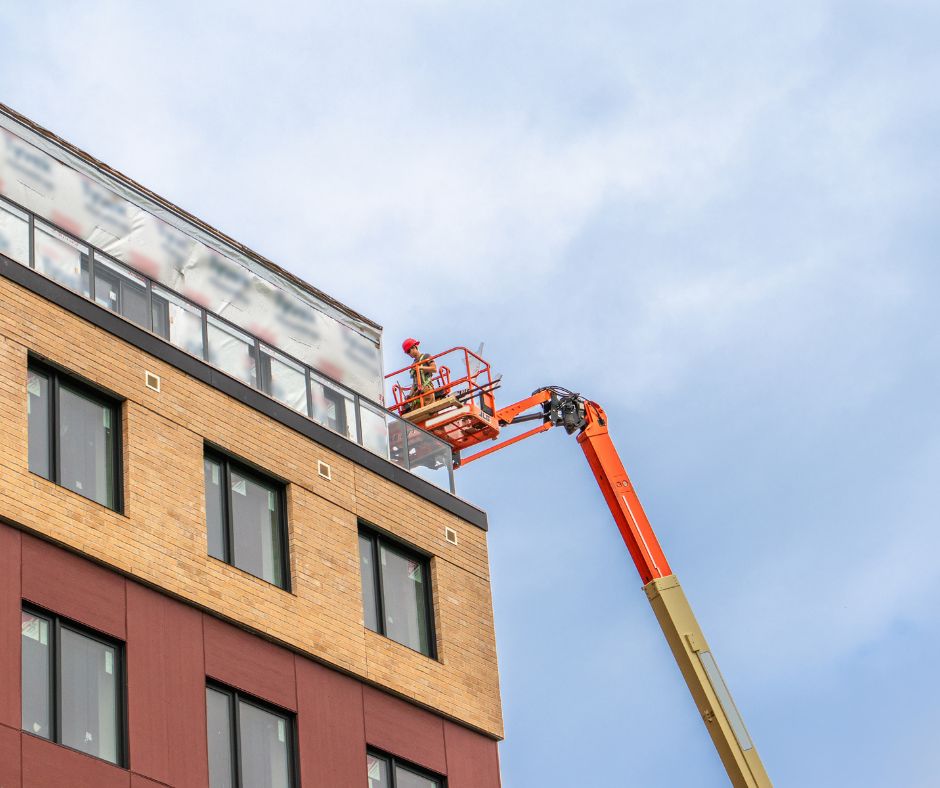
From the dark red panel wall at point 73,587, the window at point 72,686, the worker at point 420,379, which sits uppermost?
the worker at point 420,379

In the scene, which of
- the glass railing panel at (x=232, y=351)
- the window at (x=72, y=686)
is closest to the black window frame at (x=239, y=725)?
the window at (x=72, y=686)

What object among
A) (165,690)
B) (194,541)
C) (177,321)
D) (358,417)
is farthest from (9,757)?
(358,417)

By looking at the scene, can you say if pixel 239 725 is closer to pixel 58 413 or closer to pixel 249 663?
pixel 249 663

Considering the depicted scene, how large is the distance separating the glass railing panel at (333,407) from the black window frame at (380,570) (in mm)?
1869

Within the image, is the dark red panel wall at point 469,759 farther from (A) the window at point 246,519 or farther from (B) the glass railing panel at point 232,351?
(B) the glass railing panel at point 232,351

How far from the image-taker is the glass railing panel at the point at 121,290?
33219 mm

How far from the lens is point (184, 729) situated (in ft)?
99.4

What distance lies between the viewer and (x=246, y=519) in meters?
33.8

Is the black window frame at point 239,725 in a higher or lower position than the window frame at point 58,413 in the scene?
lower

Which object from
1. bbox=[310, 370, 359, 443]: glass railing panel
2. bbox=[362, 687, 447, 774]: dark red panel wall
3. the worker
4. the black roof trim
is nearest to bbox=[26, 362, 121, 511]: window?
the black roof trim

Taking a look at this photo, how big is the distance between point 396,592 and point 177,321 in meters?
6.29

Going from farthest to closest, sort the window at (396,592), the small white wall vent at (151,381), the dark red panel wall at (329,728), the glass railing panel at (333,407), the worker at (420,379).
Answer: the worker at (420,379) → the glass railing panel at (333,407) → the window at (396,592) → the small white wall vent at (151,381) → the dark red panel wall at (329,728)

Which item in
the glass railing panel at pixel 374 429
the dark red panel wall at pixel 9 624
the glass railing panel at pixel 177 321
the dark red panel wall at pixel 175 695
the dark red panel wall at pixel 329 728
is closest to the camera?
the dark red panel wall at pixel 9 624

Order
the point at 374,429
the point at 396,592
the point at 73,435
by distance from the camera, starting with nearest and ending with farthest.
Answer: the point at 73,435 → the point at 396,592 → the point at 374,429
